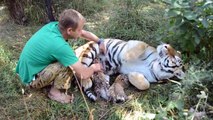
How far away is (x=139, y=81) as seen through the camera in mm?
3430

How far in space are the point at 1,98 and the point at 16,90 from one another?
0.17 meters

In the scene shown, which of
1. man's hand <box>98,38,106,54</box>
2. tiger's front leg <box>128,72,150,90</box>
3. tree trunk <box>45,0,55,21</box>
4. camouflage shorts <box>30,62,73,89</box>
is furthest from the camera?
tree trunk <box>45,0,55,21</box>

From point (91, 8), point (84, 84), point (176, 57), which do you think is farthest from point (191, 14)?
point (91, 8)

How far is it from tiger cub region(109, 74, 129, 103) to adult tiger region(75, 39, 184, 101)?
0.03 m

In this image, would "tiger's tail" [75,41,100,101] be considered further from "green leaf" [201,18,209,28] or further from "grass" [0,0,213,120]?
"green leaf" [201,18,209,28]

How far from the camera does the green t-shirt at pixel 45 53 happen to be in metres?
3.07

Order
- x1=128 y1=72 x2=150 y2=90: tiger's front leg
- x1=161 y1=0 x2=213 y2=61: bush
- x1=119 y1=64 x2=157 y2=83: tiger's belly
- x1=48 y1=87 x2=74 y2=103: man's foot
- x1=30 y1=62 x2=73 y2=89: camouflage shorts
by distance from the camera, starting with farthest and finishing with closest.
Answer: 1. x1=119 y1=64 x2=157 y2=83: tiger's belly
2. x1=128 y1=72 x2=150 y2=90: tiger's front leg
3. x1=48 y1=87 x2=74 y2=103: man's foot
4. x1=30 y1=62 x2=73 y2=89: camouflage shorts
5. x1=161 y1=0 x2=213 y2=61: bush

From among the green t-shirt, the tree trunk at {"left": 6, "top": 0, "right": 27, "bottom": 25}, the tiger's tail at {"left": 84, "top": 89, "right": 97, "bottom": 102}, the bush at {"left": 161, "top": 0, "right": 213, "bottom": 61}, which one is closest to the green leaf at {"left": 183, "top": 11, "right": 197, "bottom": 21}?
the bush at {"left": 161, "top": 0, "right": 213, "bottom": 61}

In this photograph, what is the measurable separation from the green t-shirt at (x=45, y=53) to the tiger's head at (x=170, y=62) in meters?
0.95

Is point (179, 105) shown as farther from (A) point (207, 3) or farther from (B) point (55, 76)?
(B) point (55, 76)

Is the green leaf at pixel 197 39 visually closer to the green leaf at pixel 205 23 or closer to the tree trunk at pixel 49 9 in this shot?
the green leaf at pixel 205 23

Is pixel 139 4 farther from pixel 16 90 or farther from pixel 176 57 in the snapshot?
pixel 16 90

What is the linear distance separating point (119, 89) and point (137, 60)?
0.42m

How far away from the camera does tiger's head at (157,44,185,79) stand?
342 centimetres
